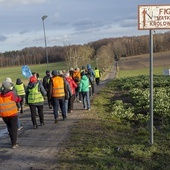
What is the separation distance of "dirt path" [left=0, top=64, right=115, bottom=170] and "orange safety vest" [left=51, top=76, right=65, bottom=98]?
3.37 ft

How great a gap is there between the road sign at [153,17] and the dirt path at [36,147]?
11.8 ft

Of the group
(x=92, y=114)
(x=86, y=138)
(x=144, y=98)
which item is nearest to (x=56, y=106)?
(x=92, y=114)

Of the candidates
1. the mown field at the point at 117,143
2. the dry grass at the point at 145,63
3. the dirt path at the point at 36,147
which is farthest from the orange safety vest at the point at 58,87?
the dry grass at the point at 145,63

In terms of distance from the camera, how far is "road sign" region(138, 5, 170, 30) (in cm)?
678

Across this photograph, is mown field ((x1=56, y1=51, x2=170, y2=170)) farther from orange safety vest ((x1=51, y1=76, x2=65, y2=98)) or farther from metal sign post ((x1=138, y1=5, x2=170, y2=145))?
metal sign post ((x1=138, y1=5, x2=170, y2=145))

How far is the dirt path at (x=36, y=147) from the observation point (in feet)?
22.3

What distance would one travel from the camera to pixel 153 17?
683cm

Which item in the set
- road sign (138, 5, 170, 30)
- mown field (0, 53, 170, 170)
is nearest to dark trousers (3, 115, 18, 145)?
mown field (0, 53, 170, 170)

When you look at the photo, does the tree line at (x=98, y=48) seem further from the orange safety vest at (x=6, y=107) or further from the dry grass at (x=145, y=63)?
the orange safety vest at (x=6, y=107)

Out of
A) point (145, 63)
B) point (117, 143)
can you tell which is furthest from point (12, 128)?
point (145, 63)

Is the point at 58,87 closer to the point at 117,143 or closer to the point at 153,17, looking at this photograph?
the point at 117,143

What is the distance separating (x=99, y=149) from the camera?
7.42m

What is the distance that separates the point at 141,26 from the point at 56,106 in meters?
5.59

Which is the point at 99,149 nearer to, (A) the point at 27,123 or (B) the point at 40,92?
(B) the point at 40,92
